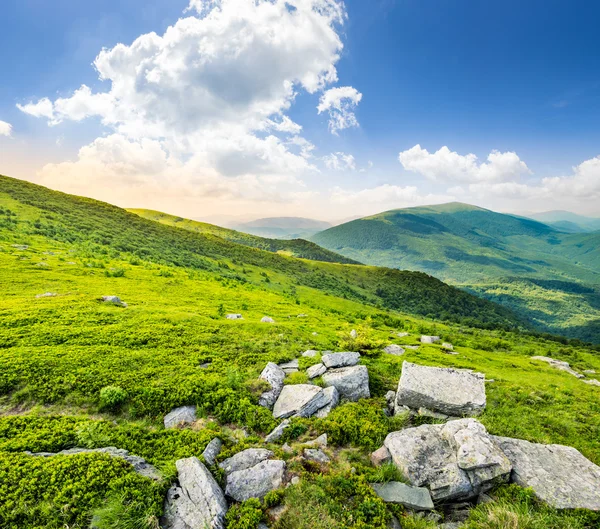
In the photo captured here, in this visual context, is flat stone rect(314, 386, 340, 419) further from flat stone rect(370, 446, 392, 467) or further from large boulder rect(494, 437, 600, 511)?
large boulder rect(494, 437, 600, 511)

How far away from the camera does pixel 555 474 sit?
29.0 feet

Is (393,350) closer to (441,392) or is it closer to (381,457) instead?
(441,392)

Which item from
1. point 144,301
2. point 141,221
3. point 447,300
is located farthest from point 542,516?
point 447,300

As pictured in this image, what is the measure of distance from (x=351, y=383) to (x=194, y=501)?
7.59m

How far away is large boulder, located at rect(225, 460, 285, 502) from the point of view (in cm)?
784

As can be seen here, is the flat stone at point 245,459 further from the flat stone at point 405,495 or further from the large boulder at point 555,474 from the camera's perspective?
the large boulder at point 555,474

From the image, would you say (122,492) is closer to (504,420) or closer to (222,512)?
(222,512)

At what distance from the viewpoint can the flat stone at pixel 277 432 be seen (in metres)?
9.92

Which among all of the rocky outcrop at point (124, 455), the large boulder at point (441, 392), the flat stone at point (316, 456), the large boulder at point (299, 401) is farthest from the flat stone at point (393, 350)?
the rocky outcrop at point (124, 455)

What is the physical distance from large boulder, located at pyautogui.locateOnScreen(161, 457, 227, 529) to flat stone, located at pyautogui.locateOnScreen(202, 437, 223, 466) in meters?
0.50

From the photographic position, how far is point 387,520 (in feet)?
24.5

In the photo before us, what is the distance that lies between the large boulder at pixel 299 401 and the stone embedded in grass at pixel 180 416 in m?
3.09

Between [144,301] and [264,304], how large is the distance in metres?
13.4

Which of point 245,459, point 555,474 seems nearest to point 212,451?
point 245,459
